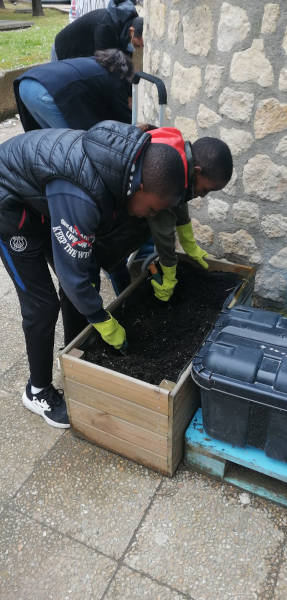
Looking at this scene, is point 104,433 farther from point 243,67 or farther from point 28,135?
point 243,67

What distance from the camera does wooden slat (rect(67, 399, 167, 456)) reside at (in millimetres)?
2115

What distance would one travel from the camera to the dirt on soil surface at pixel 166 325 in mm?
2309

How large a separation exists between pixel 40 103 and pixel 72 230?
156 centimetres

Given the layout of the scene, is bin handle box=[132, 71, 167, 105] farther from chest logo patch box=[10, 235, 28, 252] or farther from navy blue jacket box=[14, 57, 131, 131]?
chest logo patch box=[10, 235, 28, 252]

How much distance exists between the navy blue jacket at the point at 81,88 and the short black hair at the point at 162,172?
141cm

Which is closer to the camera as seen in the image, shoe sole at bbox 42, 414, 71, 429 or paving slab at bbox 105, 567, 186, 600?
paving slab at bbox 105, 567, 186, 600

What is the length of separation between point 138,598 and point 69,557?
0.34 metres

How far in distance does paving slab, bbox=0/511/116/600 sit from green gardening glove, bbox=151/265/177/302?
4.62ft

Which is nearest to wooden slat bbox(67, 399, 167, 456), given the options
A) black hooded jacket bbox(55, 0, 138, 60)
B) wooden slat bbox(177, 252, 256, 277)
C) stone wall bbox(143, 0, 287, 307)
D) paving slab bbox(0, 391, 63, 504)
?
paving slab bbox(0, 391, 63, 504)

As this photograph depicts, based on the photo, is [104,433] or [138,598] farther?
[104,433]

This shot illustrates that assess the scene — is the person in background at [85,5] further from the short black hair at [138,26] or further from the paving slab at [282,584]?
the paving slab at [282,584]

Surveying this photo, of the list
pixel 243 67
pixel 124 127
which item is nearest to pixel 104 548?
pixel 124 127

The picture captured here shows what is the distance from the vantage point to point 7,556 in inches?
77.4

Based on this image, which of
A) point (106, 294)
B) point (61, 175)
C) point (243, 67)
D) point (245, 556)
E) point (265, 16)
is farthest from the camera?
point (106, 294)
